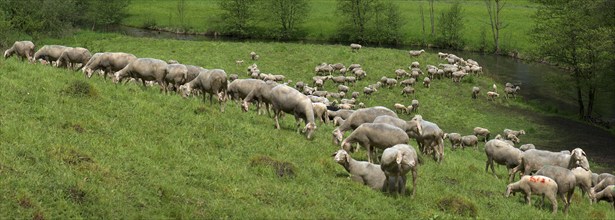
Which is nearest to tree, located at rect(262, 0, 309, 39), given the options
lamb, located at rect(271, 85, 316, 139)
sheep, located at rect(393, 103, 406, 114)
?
sheep, located at rect(393, 103, 406, 114)

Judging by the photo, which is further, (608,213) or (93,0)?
(93,0)

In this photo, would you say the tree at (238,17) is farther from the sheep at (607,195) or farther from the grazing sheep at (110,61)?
the sheep at (607,195)

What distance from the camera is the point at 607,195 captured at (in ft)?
71.5

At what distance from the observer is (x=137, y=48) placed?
5469 centimetres

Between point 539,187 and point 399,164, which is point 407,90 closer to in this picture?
point 539,187

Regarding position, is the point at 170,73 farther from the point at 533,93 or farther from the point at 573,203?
the point at 533,93

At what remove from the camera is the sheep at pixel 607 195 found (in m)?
21.7

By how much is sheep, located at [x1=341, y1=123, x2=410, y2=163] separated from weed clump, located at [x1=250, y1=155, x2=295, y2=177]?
3.28m

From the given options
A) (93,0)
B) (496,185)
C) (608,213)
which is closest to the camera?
(608,213)

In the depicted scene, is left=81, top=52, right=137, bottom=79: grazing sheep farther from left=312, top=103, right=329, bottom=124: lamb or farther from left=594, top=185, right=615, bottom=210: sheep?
left=594, top=185, right=615, bottom=210: sheep

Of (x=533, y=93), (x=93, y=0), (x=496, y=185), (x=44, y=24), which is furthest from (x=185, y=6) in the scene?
(x=496, y=185)

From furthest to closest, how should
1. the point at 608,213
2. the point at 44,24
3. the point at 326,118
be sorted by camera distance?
1. the point at 44,24
2. the point at 326,118
3. the point at 608,213

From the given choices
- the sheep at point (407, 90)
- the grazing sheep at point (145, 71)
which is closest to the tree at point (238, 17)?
the sheep at point (407, 90)

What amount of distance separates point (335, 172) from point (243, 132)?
4.12 m
